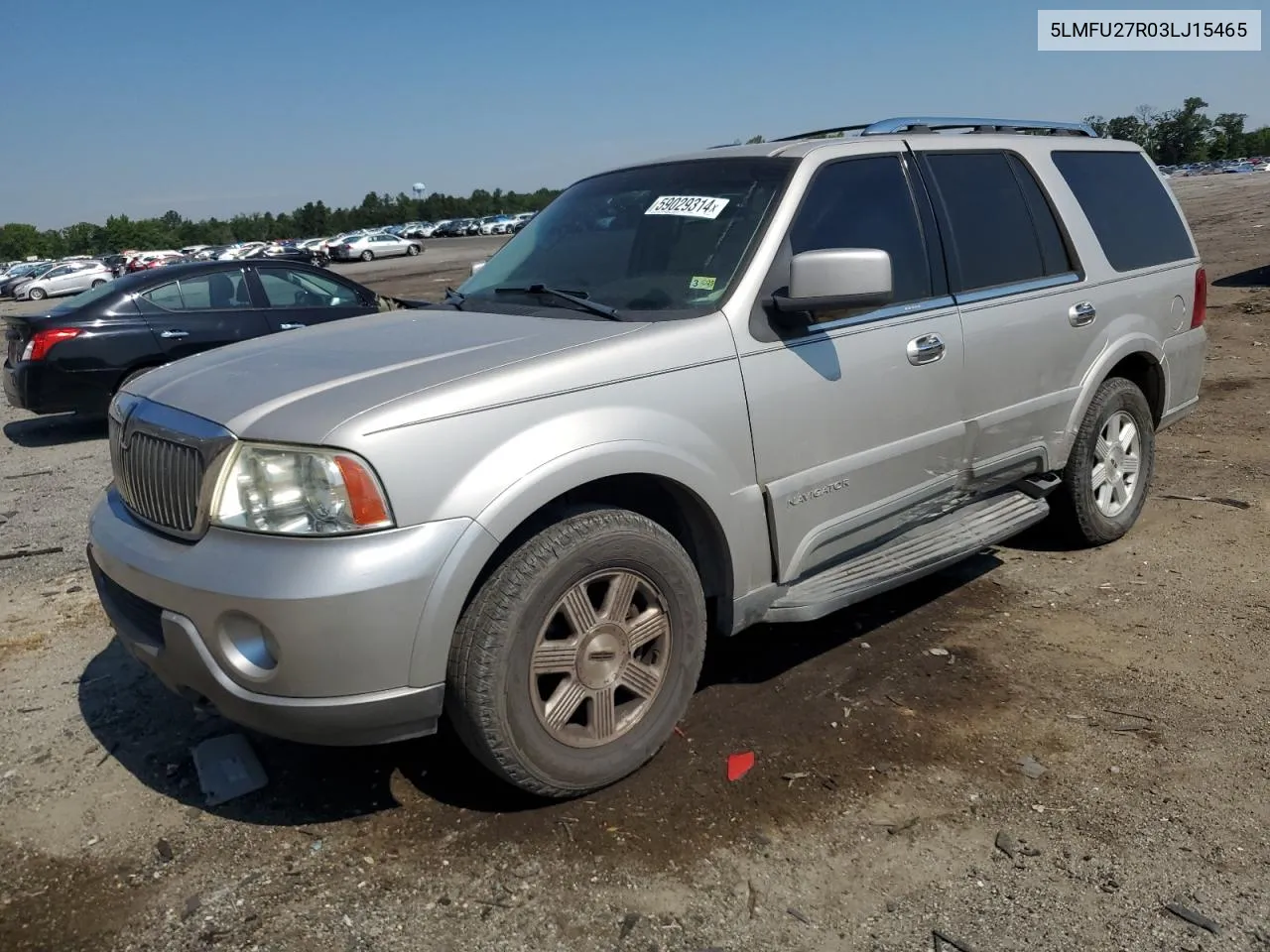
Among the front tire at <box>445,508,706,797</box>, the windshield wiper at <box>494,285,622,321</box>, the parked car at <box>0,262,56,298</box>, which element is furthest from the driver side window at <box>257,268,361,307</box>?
the parked car at <box>0,262,56,298</box>

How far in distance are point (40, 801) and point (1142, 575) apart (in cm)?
457

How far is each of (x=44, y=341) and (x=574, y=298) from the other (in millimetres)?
6888

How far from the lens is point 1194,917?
2492 mm

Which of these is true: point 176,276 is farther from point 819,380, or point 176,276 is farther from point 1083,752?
point 1083,752

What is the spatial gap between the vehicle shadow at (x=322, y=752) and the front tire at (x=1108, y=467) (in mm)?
1198

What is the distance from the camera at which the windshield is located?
347cm

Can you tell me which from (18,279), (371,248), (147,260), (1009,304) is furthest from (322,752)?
(371,248)

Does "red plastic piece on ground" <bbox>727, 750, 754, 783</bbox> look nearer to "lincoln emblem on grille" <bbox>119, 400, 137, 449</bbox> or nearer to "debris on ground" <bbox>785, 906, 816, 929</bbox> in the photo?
"debris on ground" <bbox>785, 906, 816, 929</bbox>

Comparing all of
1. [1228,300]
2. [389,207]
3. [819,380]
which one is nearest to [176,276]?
[819,380]

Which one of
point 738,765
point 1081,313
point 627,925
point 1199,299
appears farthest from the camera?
point 1199,299

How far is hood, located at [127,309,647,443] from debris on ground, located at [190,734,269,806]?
47.8 inches

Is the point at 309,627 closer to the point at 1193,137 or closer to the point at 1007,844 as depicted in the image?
the point at 1007,844

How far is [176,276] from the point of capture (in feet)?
30.1

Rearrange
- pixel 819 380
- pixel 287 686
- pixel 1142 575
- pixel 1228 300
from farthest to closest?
pixel 1228 300, pixel 1142 575, pixel 819 380, pixel 287 686
